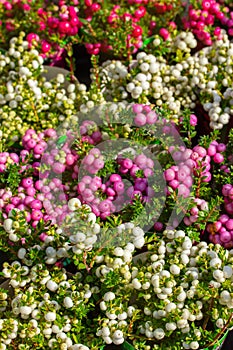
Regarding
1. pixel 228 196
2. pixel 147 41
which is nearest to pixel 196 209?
pixel 228 196

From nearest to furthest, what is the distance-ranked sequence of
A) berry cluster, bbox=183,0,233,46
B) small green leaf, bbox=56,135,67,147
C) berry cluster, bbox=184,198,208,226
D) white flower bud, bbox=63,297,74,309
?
white flower bud, bbox=63,297,74,309, berry cluster, bbox=184,198,208,226, small green leaf, bbox=56,135,67,147, berry cluster, bbox=183,0,233,46

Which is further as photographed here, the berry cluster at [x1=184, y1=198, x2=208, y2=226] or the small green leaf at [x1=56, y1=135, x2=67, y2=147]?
the small green leaf at [x1=56, y1=135, x2=67, y2=147]

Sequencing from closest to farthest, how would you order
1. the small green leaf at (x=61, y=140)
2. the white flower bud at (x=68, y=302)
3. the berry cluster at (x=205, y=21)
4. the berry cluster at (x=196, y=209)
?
the white flower bud at (x=68, y=302)
the berry cluster at (x=196, y=209)
the small green leaf at (x=61, y=140)
the berry cluster at (x=205, y=21)

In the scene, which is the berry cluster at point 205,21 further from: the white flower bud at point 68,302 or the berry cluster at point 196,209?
the white flower bud at point 68,302

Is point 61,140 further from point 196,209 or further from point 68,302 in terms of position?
point 68,302

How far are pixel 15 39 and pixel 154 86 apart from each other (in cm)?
65

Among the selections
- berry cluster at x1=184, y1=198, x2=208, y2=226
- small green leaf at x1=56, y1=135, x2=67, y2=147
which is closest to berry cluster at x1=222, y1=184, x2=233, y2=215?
berry cluster at x1=184, y1=198, x2=208, y2=226

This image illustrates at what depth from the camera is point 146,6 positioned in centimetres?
257

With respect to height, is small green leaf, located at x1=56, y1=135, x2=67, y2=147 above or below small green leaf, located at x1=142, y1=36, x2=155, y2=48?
below

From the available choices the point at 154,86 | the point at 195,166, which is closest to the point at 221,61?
the point at 154,86

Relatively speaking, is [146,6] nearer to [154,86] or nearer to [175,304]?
[154,86]

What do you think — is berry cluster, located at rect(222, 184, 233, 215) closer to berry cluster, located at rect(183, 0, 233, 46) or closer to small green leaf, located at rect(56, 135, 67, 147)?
small green leaf, located at rect(56, 135, 67, 147)

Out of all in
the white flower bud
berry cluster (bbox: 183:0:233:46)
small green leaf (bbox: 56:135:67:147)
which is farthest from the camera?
berry cluster (bbox: 183:0:233:46)

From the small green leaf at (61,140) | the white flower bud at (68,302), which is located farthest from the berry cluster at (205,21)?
the white flower bud at (68,302)
